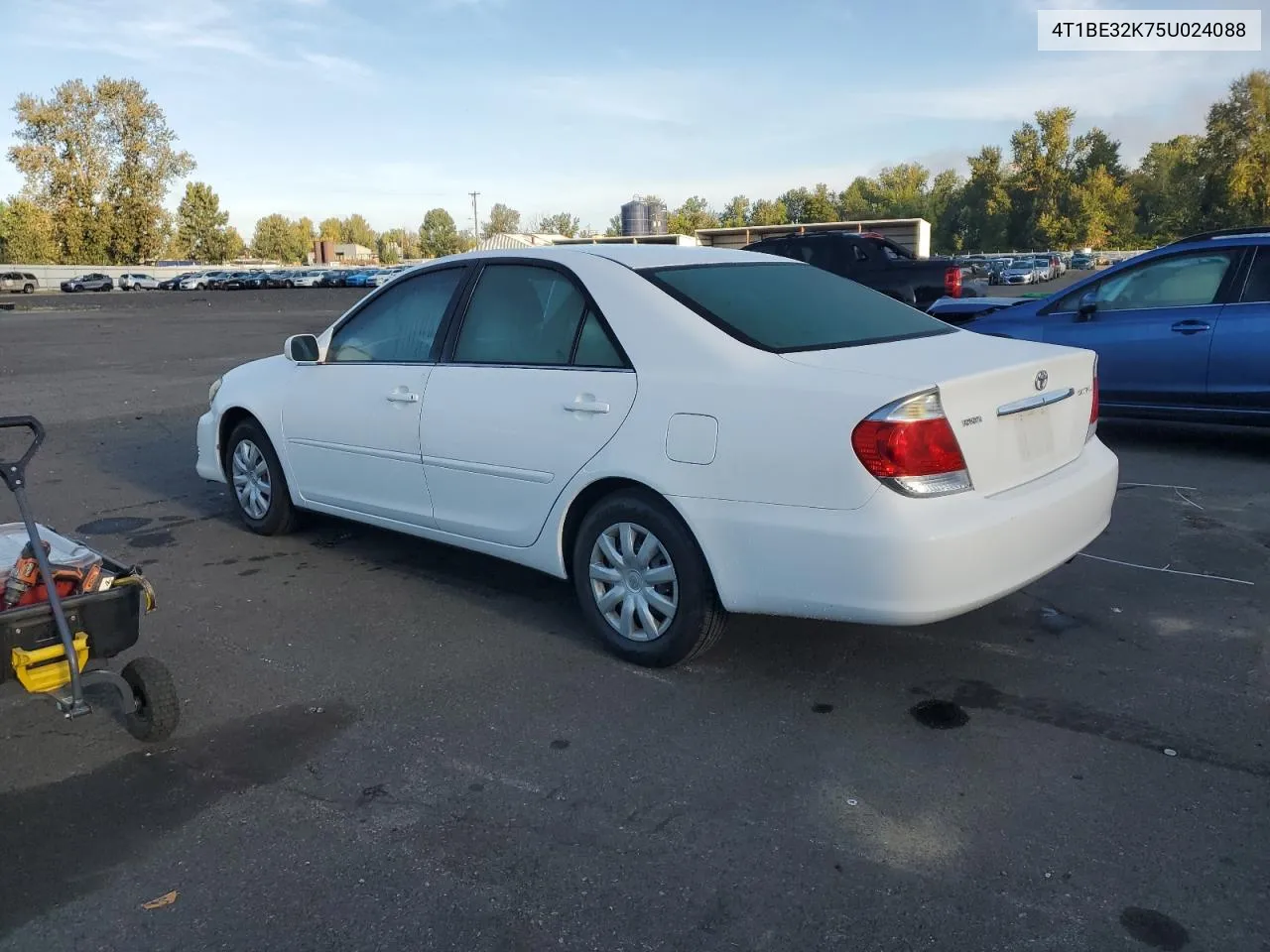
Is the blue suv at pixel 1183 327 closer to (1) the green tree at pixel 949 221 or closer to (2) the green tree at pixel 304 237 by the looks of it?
(1) the green tree at pixel 949 221

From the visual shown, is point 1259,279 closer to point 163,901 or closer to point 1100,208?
point 163,901

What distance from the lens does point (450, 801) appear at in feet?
10.6

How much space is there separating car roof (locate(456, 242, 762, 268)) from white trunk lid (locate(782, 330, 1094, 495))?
98 cm

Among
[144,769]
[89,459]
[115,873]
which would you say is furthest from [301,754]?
[89,459]

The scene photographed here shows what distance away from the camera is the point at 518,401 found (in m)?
4.49

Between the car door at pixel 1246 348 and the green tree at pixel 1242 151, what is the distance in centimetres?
6965

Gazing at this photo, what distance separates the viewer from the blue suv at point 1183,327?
25.1 ft

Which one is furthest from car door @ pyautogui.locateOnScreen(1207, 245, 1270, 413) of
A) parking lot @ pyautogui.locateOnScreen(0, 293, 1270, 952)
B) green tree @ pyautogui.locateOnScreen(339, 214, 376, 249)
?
green tree @ pyautogui.locateOnScreen(339, 214, 376, 249)

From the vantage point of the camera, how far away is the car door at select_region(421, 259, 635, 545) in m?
4.26

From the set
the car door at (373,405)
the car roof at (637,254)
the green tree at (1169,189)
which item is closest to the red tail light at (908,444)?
the car roof at (637,254)

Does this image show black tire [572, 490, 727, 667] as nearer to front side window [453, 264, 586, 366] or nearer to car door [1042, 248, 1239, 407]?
front side window [453, 264, 586, 366]

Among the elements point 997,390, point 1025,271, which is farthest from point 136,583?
point 1025,271

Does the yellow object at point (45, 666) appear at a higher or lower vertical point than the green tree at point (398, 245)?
lower

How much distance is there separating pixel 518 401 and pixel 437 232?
485 feet
